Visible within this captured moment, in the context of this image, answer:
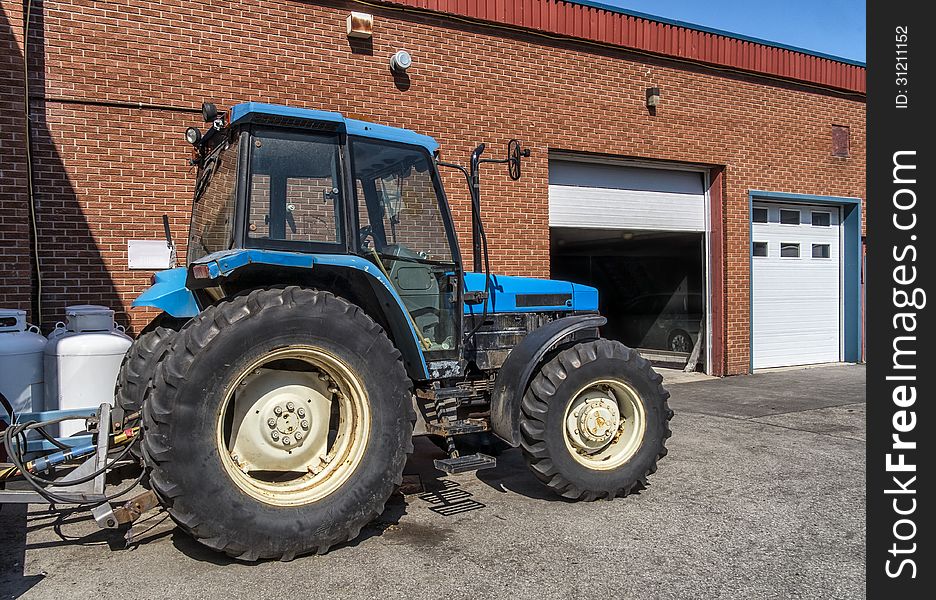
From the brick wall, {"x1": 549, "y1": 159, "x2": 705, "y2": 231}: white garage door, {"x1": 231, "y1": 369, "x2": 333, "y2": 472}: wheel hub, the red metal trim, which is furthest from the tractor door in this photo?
{"x1": 549, "y1": 159, "x2": 705, "y2": 231}: white garage door

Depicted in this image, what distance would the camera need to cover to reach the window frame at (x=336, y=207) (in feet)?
13.9

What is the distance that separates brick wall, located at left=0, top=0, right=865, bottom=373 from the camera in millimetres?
7156

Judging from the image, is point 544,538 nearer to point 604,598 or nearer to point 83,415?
point 604,598

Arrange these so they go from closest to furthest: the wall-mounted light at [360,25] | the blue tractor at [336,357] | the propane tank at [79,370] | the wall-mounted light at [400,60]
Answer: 1. the blue tractor at [336,357]
2. the propane tank at [79,370]
3. the wall-mounted light at [360,25]
4. the wall-mounted light at [400,60]

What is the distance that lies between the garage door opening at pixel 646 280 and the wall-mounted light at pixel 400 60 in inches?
183

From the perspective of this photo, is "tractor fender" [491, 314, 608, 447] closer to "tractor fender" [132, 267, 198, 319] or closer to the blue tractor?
the blue tractor

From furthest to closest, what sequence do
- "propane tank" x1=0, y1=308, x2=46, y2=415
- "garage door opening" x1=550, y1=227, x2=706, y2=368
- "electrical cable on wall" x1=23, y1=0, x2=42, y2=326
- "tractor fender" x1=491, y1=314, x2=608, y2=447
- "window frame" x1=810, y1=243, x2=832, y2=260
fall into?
"garage door opening" x1=550, y1=227, x2=706, y2=368 → "window frame" x1=810, y1=243, x2=832, y2=260 → "electrical cable on wall" x1=23, y1=0, x2=42, y2=326 → "propane tank" x1=0, y1=308, x2=46, y2=415 → "tractor fender" x1=491, y1=314, x2=608, y2=447

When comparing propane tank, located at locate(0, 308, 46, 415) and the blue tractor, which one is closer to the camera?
the blue tractor

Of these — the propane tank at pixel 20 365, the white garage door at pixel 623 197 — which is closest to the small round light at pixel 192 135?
the propane tank at pixel 20 365

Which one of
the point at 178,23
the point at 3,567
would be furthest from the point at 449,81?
the point at 3,567

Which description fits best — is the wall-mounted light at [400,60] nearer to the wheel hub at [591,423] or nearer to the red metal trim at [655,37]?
the red metal trim at [655,37]

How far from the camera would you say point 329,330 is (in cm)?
394

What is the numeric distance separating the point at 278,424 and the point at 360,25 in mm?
6036

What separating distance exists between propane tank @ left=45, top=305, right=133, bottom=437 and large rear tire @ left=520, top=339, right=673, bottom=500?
145 inches
